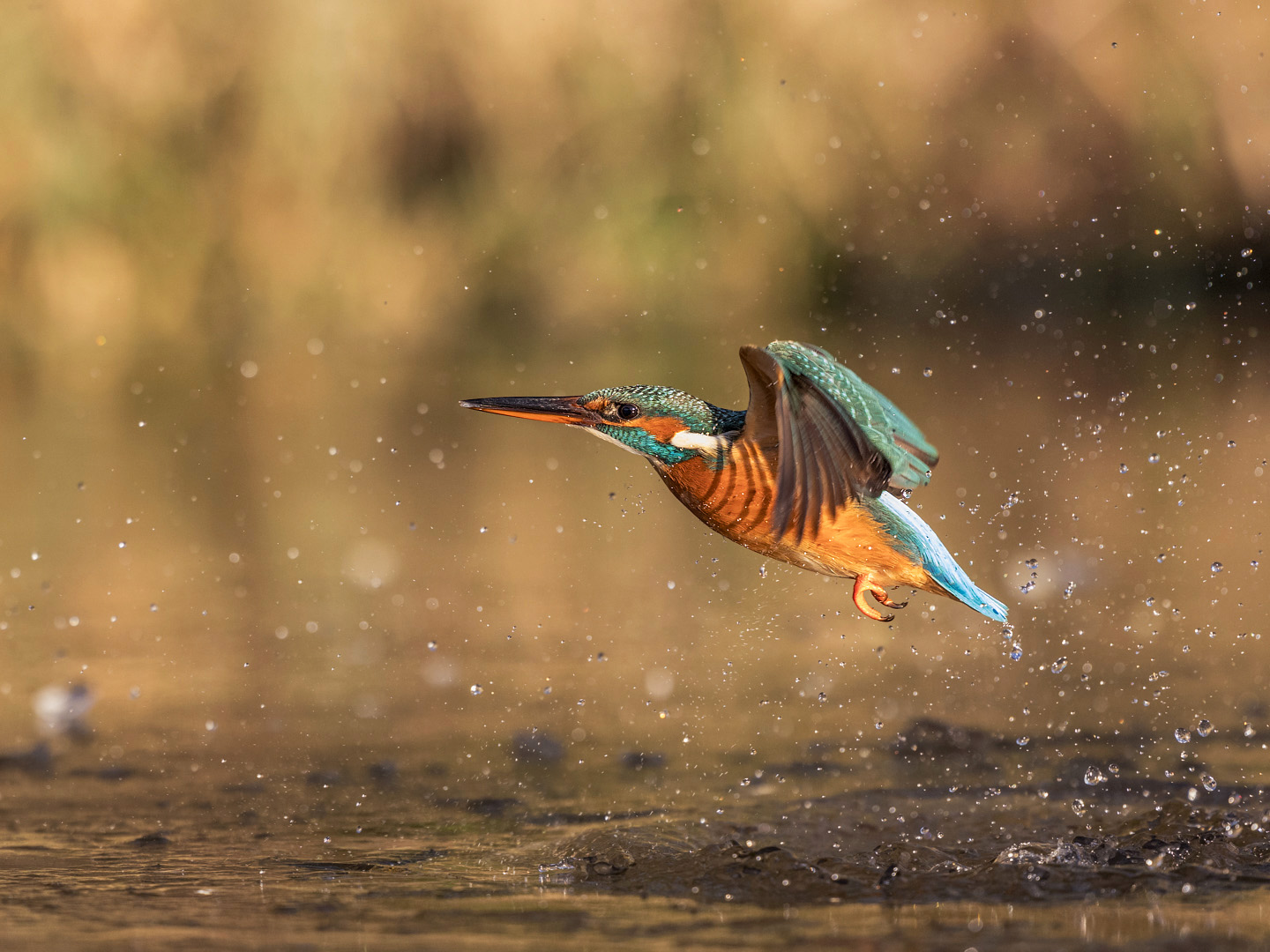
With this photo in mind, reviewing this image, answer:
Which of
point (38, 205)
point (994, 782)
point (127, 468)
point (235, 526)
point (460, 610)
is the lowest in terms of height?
point (994, 782)

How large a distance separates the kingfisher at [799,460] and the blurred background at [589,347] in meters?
1.07

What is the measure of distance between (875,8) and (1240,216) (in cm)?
296

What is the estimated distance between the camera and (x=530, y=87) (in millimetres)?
11180

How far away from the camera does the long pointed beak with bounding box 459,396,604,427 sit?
2.86m

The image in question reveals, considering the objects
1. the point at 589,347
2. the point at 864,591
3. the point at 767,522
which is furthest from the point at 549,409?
the point at 589,347

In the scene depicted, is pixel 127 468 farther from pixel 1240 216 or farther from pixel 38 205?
pixel 1240 216

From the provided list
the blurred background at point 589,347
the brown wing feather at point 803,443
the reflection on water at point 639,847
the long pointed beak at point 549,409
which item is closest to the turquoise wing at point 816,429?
the brown wing feather at point 803,443

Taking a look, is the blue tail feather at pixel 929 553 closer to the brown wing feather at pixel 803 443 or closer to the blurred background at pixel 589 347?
the brown wing feather at pixel 803 443

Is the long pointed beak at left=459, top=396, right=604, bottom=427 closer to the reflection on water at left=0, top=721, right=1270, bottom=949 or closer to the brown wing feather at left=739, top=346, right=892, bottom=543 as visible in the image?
the brown wing feather at left=739, top=346, right=892, bottom=543

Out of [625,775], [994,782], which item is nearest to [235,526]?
[625,775]

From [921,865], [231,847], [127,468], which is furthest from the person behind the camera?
[127,468]

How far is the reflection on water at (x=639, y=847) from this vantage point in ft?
8.86

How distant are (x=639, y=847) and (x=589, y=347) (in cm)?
826

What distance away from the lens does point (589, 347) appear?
37.0ft
